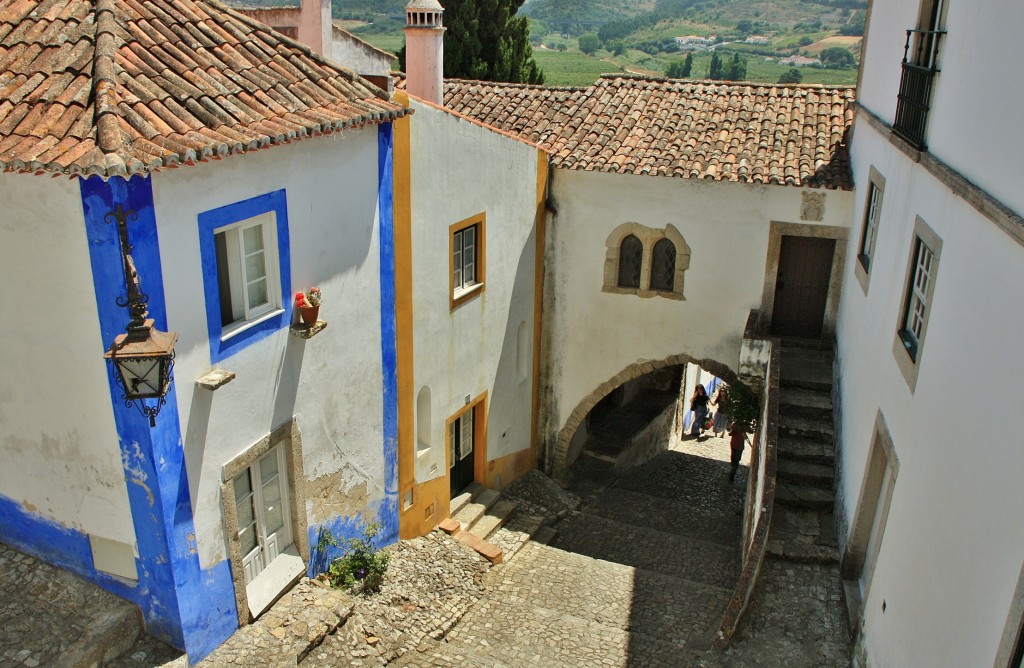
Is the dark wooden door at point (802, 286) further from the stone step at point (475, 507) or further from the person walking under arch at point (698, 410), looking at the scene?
the person walking under arch at point (698, 410)

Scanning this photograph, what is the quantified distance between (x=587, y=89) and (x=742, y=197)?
4150mm

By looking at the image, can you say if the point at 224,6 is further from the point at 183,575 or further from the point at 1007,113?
the point at 1007,113

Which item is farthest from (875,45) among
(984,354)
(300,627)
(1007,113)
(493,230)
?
(300,627)

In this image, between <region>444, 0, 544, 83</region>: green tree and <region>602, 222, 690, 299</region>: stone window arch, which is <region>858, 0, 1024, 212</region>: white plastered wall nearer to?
<region>602, 222, 690, 299</region>: stone window arch

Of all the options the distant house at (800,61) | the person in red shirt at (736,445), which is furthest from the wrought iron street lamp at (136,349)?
the distant house at (800,61)

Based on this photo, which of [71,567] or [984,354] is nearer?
[984,354]

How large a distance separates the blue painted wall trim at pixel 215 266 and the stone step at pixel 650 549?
7427 millimetres

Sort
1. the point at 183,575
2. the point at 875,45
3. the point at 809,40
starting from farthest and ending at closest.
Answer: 1. the point at 809,40
2. the point at 875,45
3. the point at 183,575

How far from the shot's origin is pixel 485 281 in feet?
46.5

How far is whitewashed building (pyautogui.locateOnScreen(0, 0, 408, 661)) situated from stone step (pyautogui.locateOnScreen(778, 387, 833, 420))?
6.35m

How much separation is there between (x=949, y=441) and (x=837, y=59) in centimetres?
6616

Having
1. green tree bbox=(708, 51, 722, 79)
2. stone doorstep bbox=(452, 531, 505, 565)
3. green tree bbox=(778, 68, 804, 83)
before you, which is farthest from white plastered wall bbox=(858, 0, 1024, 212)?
green tree bbox=(708, 51, 722, 79)

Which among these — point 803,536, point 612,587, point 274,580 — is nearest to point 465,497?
point 612,587

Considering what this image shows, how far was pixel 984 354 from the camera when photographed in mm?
6242
